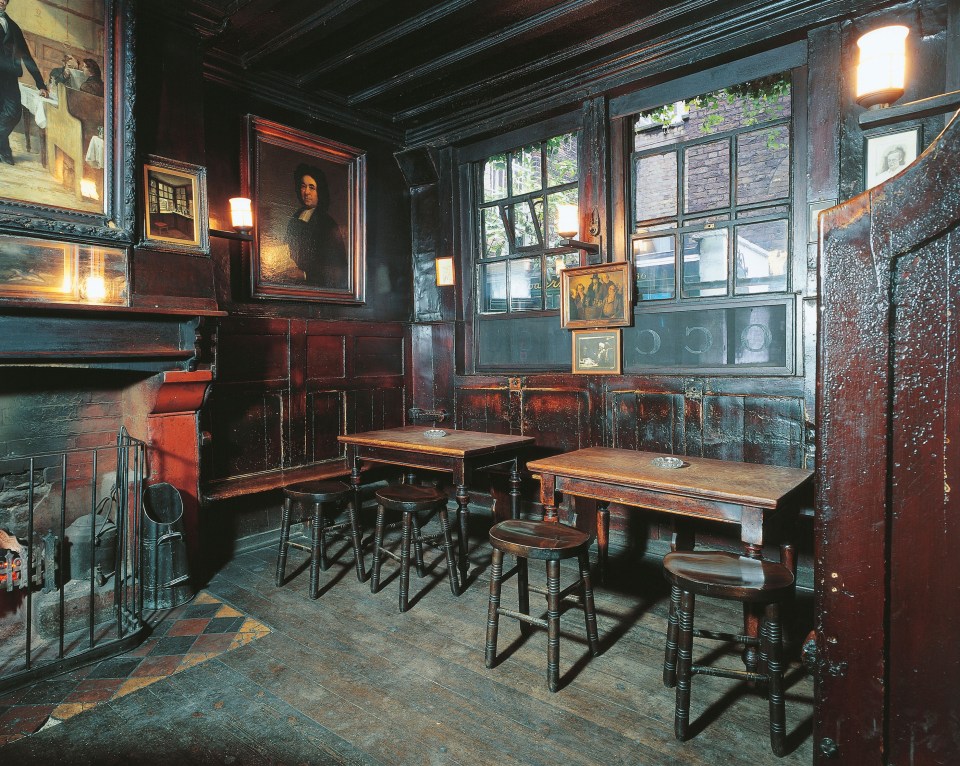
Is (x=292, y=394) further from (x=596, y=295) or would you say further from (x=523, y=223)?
(x=596, y=295)

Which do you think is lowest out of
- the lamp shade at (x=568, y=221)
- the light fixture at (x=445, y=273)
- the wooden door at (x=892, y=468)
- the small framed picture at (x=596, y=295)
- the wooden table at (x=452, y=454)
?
the wooden table at (x=452, y=454)

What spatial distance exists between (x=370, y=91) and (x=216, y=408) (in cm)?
292

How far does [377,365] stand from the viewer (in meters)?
5.44

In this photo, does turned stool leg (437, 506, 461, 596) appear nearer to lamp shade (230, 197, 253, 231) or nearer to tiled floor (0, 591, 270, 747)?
tiled floor (0, 591, 270, 747)

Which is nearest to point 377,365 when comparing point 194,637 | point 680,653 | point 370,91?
point 370,91

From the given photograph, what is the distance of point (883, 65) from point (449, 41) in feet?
9.17

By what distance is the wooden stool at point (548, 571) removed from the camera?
2.56 metres

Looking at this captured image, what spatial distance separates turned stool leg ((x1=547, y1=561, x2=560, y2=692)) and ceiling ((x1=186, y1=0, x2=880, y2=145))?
353 cm

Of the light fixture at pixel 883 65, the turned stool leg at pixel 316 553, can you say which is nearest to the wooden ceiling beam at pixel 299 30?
the light fixture at pixel 883 65

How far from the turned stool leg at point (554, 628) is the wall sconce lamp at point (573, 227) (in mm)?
2663

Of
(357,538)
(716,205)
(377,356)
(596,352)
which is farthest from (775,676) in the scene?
(377,356)

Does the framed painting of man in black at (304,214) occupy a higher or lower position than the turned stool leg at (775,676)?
higher

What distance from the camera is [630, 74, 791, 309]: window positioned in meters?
3.96

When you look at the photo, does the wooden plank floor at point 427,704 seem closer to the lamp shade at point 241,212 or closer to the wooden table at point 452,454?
the wooden table at point 452,454
